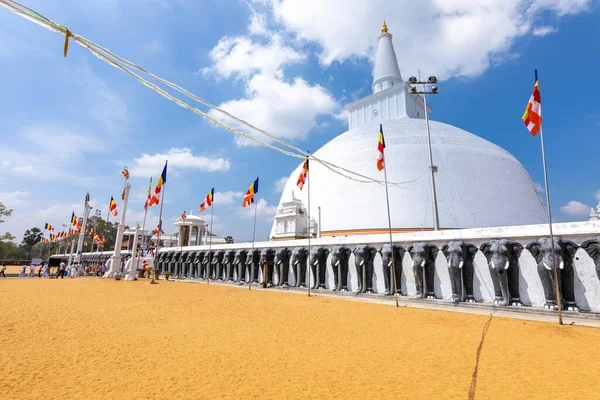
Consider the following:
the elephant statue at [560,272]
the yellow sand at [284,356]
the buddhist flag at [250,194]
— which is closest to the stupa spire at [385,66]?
the buddhist flag at [250,194]

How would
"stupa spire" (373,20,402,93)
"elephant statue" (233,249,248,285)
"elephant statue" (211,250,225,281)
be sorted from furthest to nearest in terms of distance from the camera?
"stupa spire" (373,20,402,93)
"elephant statue" (211,250,225,281)
"elephant statue" (233,249,248,285)

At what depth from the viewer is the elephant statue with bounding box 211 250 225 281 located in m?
26.5

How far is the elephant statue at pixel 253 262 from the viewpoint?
2211 centimetres

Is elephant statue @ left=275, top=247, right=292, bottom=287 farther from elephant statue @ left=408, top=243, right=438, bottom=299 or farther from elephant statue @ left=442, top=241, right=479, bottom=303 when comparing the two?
elephant statue @ left=442, top=241, right=479, bottom=303

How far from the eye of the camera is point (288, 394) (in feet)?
14.1

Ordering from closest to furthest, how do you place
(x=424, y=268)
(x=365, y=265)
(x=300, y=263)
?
(x=424, y=268) → (x=365, y=265) → (x=300, y=263)

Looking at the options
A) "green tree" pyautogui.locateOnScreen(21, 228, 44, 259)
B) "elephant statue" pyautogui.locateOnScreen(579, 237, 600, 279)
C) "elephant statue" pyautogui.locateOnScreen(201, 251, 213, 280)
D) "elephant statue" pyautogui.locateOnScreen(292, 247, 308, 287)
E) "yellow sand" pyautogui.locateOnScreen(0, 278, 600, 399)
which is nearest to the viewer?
"yellow sand" pyautogui.locateOnScreen(0, 278, 600, 399)

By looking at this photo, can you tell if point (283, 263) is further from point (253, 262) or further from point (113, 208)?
point (113, 208)

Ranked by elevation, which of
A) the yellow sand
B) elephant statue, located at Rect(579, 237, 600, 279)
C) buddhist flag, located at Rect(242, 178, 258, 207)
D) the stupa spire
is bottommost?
the yellow sand

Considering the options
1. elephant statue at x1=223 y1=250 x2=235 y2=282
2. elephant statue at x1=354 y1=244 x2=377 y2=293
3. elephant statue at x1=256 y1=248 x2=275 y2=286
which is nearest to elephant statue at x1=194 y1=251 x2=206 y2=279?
elephant statue at x1=223 y1=250 x2=235 y2=282

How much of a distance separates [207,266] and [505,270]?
23.5 m

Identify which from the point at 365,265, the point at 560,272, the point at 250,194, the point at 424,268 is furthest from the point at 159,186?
the point at 560,272

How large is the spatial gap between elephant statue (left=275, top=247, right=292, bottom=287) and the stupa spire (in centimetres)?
3414

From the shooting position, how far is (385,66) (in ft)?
148
